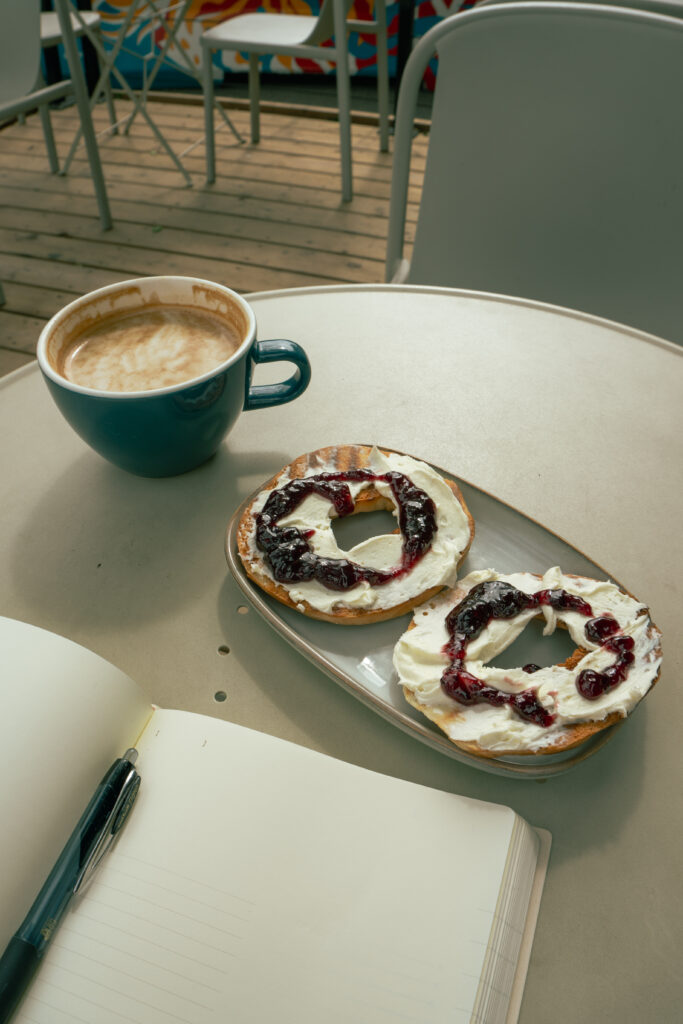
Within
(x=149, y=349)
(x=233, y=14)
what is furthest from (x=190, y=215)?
(x=149, y=349)

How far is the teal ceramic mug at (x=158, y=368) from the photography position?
0.60m

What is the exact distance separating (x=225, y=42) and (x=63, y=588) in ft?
8.82

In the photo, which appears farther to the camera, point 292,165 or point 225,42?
point 292,165

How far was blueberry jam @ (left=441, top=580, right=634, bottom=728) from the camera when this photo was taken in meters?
0.48

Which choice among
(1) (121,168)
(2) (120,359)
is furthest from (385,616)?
(1) (121,168)

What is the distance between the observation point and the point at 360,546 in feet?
1.95

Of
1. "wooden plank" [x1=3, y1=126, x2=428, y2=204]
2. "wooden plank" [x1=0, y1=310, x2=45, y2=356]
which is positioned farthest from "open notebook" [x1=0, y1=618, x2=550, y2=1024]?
"wooden plank" [x1=3, y1=126, x2=428, y2=204]

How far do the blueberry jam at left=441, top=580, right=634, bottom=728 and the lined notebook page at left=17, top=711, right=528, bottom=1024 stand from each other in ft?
0.23

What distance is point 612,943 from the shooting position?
0.42 m

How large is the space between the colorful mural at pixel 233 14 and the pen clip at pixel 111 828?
3.88 metres

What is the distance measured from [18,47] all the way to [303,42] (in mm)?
1019

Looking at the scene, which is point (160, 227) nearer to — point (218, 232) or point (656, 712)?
point (218, 232)

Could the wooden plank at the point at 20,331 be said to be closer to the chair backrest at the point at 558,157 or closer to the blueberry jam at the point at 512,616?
the chair backrest at the point at 558,157

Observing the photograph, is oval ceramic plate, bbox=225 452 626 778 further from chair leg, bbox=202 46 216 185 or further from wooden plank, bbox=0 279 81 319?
chair leg, bbox=202 46 216 185
